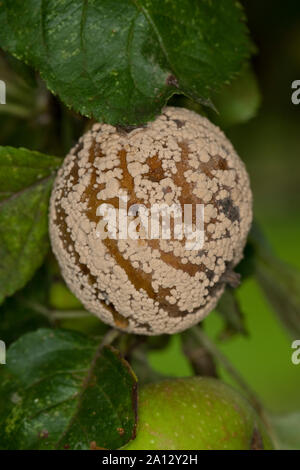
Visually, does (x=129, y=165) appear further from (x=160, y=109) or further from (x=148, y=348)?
(x=148, y=348)

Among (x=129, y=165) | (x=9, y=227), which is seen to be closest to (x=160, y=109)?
(x=129, y=165)

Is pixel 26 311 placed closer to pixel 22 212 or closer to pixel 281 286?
pixel 22 212

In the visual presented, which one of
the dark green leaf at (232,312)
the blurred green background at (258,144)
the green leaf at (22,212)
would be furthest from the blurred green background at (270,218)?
the green leaf at (22,212)

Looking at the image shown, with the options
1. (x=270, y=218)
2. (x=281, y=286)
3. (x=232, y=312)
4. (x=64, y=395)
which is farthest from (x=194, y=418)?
(x=270, y=218)

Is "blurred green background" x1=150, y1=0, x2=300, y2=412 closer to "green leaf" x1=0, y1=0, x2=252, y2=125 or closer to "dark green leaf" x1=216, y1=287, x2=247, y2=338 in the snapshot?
"dark green leaf" x1=216, y1=287, x2=247, y2=338

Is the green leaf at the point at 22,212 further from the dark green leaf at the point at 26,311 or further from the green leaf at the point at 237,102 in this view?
the green leaf at the point at 237,102

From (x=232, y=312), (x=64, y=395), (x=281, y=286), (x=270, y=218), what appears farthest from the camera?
(x=270, y=218)
